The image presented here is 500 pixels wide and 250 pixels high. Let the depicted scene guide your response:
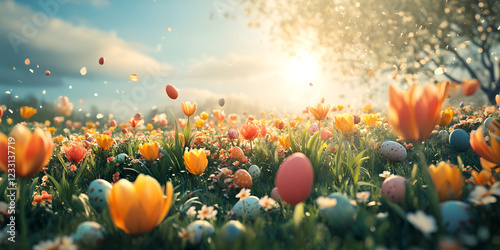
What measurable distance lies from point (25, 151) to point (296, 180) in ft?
4.58

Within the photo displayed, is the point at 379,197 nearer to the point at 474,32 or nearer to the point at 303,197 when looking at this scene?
the point at 303,197

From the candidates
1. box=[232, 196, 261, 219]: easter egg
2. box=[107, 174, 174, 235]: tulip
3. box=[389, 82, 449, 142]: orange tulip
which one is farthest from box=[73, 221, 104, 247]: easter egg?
box=[389, 82, 449, 142]: orange tulip

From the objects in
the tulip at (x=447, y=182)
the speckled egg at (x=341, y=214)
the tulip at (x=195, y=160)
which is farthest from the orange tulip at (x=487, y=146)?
the tulip at (x=195, y=160)

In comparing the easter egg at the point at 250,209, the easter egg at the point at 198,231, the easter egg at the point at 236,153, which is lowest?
the easter egg at the point at 250,209

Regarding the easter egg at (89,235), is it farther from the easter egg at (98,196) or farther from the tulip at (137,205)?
the easter egg at (98,196)

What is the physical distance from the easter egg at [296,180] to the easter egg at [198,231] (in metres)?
0.49

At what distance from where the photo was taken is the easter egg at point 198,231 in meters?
1.59

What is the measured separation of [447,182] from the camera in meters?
1.76

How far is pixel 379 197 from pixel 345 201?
46 centimetres

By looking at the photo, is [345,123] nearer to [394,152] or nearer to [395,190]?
[394,152]

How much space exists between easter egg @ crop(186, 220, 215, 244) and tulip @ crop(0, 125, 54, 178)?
857 mm

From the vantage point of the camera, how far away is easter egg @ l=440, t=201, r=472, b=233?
1507mm

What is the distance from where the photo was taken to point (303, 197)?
170 cm

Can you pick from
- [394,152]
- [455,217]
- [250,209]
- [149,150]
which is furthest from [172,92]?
[455,217]
